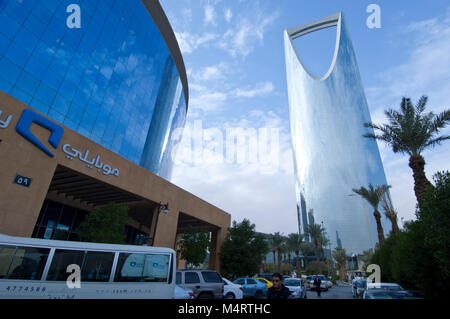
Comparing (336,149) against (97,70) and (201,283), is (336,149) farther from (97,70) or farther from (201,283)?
(201,283)

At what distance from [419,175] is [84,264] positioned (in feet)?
64.5

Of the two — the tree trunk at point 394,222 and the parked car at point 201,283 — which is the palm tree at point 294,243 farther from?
the parked car at point 201,283

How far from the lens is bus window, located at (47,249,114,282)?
23.3 feet

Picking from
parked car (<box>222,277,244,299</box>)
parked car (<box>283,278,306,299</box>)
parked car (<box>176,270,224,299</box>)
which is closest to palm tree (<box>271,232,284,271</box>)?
parked car (<box>283,278,306,299</box>)

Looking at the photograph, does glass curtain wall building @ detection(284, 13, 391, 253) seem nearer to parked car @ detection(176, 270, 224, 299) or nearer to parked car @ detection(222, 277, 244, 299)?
parked car @ detection(222, 277, 244, 299)

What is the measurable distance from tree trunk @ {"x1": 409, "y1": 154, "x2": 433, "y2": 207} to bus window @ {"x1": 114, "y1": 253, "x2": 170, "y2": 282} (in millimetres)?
16080

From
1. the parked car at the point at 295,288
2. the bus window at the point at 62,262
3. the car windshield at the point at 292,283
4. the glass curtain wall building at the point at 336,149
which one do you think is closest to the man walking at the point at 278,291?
the bus window at the point at 62,262

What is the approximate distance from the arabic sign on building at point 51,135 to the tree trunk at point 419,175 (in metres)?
20.5

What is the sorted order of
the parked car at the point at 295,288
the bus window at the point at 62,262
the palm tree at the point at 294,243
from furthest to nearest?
the palm tree at the point at 294,243 → the parked car at the point at 295,288 → the bus window at the point at 62,262

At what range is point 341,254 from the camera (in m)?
68.2

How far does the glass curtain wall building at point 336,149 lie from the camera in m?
107

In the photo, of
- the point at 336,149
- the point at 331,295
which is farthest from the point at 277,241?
the point at 336,149

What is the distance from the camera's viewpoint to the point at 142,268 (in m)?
8.13

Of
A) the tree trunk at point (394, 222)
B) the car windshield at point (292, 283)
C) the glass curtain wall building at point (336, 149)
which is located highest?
the glass curtain wall building at point (336, 149)
